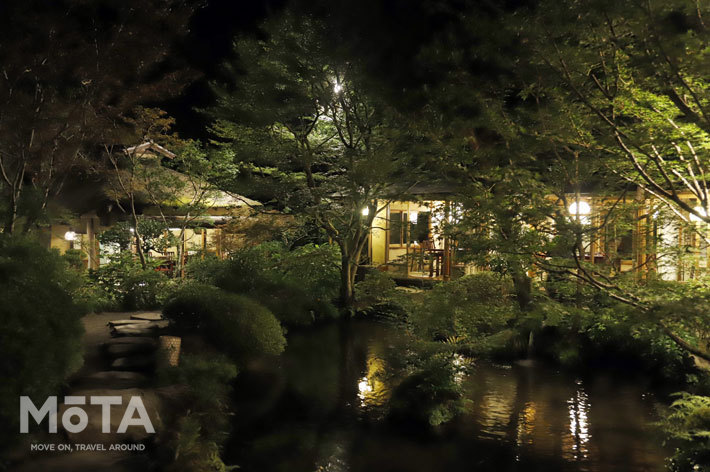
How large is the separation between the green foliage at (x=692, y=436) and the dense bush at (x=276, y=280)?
697cm

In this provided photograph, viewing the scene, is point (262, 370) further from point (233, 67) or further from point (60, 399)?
point (233, 67)

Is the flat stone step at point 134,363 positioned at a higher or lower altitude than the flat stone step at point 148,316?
lower

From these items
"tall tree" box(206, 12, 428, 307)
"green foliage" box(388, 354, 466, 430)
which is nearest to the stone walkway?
"green foliage" box(388, 354, 466, 430)

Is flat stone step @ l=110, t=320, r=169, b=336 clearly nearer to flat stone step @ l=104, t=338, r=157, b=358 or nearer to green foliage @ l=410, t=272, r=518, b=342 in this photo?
flat stone step @ l=104, t=338, r=157, b=358

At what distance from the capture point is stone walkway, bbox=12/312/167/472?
478cm

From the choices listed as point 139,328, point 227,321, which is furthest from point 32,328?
point 227,321

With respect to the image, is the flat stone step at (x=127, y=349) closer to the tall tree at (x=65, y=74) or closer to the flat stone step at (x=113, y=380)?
the flat stone step at (x=113, y=380)

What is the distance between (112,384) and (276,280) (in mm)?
4849

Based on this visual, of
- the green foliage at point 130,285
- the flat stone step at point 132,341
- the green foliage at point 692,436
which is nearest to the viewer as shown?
the green foliage at point 692,436

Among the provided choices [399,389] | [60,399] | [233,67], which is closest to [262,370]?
[399,389]

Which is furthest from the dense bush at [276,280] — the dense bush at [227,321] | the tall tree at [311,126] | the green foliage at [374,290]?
the dense bush at [227,321]

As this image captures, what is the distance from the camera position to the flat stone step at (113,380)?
20.3 feet

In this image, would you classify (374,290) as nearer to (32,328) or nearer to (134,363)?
(134,363)

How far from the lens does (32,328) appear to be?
15.5ft
